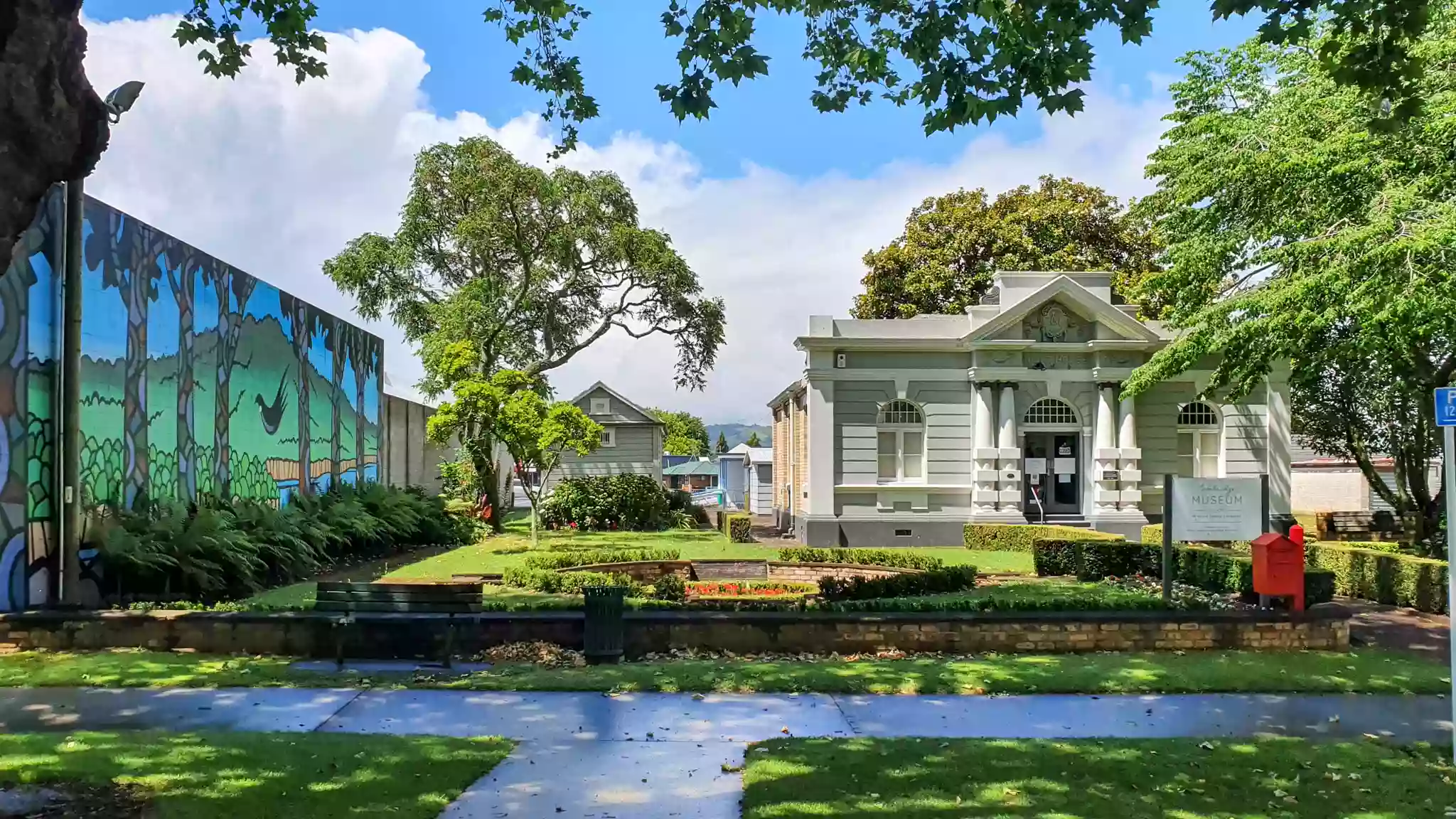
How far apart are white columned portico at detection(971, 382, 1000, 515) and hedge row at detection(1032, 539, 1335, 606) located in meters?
7.16

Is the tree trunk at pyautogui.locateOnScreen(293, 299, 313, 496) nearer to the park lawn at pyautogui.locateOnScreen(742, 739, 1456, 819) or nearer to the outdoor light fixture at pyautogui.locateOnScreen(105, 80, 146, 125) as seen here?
the outdoor light fixture at pyautogui.locateOnScreen(105, 80, 146, 125)

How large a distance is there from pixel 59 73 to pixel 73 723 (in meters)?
5.56

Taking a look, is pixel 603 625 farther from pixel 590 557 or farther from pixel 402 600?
pixel 590 557

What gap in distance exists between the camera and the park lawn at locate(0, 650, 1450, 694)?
9219 millimetres

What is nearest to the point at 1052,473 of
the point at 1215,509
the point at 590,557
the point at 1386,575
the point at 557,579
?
the point at 1386,575

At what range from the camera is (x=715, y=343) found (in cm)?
4222

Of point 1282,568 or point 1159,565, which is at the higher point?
point 1282,568

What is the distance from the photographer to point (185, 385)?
17000mm

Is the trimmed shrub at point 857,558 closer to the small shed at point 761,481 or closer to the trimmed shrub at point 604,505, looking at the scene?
the trimmed shrub at point 604,505

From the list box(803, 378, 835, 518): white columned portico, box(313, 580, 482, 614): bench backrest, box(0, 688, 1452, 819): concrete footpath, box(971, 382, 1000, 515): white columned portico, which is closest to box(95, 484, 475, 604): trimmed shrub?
box(313, 580, 482, 614): bench backrest

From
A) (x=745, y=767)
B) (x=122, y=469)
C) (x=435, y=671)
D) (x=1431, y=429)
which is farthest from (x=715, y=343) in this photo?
(x=745, y=767)

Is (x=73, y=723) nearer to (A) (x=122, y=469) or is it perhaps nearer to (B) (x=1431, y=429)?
(A) (x=122, y=469)

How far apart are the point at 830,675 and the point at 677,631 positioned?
188 centimetres

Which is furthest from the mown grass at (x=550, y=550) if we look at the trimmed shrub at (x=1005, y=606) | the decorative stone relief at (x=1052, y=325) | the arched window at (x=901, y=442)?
the decorative stone relief at (x=1052, y=325)
